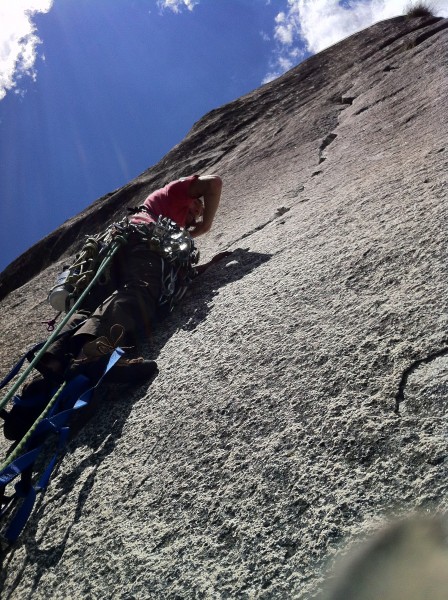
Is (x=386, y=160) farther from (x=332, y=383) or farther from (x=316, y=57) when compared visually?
(x=316, y=57)

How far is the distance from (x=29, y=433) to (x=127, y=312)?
31.6 inches

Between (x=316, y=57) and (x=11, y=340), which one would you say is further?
(x=316, y=57)

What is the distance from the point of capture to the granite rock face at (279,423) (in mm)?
1131

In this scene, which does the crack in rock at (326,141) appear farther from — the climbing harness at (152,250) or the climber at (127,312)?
the climbing harness at (152,250)

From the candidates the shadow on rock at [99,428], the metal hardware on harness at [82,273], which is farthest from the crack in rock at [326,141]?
the metal hardware on harness at [82,273]

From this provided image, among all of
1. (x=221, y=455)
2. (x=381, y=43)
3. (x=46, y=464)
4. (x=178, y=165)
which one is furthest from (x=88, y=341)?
(x=381, y=43)

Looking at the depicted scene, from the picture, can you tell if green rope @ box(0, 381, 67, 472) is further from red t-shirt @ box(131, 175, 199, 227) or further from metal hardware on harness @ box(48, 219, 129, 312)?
red t-shirt @ box(131, 175, 199, 227)

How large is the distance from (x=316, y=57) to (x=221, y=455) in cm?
685

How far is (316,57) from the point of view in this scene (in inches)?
281

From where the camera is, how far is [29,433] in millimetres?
1609

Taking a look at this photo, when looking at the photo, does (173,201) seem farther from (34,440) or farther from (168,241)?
(34,440)

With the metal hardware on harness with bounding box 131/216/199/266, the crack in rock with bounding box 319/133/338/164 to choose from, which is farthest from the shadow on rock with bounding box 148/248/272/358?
the crack in rock with bounding box 319/133/338/164

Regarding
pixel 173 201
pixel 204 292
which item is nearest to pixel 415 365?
pixel 204 292

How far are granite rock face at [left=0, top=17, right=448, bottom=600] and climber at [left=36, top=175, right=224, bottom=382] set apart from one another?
10cm
